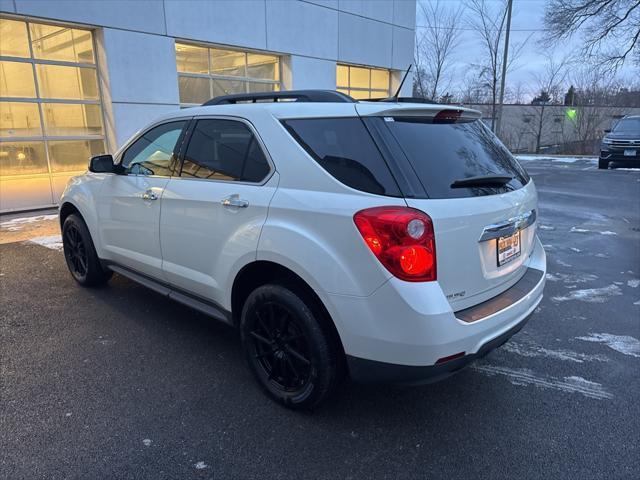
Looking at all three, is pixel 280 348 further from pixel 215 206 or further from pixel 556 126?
pixel 556 126

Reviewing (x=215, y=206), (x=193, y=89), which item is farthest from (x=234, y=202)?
(x=193, y=89)

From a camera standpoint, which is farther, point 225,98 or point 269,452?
point 225,98

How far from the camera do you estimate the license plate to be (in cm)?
262

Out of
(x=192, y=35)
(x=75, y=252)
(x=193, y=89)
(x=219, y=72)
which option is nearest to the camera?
(x=75, y=252)

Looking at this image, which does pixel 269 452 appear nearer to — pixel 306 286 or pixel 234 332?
pixel 306 286

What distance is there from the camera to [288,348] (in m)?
2.75

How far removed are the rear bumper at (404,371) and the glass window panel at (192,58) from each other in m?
10.2

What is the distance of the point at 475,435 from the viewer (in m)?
2.60

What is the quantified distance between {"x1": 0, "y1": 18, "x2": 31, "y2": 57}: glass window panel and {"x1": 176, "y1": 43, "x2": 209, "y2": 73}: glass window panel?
3024mm

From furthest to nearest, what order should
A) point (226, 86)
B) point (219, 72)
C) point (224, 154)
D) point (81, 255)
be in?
point (226, 86) < point (219, 72) < point (81, 255) < point (224, 154)

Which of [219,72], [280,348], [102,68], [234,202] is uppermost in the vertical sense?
[219,72]

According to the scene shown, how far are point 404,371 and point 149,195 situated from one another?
2394 mm

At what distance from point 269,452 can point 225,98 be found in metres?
2.53

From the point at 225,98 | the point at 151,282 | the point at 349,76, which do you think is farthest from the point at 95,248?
the point at 349,76
